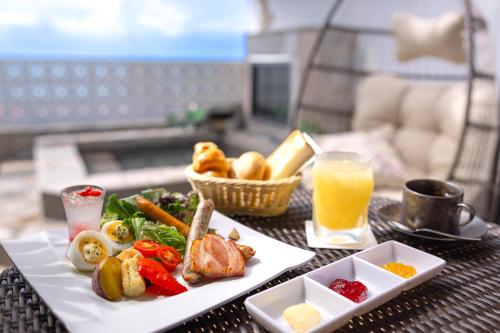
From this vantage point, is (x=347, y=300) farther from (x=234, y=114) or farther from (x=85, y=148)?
(x=234, y=114)

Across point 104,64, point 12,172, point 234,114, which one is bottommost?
point 12,172

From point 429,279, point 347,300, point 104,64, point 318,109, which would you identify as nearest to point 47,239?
point 347,300

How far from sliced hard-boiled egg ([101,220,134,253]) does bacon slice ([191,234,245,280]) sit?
166 millimetres

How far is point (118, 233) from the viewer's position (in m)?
0.82

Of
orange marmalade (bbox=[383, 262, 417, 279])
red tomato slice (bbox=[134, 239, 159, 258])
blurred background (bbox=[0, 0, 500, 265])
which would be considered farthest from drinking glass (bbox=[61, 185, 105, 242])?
blurred background (bbox=[0, 0, 500, 265])

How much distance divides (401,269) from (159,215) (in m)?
0.50

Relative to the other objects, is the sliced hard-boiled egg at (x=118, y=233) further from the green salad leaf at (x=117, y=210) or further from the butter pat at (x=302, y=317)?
the butter pat at (x=302, y=317)

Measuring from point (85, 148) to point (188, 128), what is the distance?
1283mm

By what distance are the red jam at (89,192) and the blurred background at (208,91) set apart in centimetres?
165

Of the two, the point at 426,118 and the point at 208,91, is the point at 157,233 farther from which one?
the point at 208,91

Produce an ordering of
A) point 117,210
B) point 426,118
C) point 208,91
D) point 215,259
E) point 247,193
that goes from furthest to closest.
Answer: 1. point 208,91
2. point 426,118
3. point 247,193
4. point 117,210
5. point 215,259

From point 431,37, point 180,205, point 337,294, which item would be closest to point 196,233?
point 180,205

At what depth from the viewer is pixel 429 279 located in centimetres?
75

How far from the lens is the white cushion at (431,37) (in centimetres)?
217
